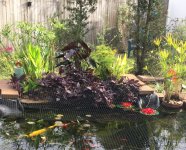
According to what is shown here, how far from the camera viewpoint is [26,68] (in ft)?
16.2

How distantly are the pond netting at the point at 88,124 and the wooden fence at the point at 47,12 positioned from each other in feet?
13.1

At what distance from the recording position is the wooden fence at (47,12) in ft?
26.1

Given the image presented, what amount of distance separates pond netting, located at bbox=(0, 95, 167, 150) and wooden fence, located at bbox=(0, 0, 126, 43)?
3.98 m

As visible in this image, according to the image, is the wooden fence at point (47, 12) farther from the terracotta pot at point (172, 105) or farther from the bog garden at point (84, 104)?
the terracotta pot at point (172, 105)


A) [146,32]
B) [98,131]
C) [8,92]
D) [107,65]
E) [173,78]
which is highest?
[146,32]

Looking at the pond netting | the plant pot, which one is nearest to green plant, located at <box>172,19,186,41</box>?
the plant pot

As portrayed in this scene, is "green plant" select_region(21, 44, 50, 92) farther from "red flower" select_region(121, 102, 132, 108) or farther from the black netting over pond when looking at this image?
"red flower" select_region(121, 102, 132, 108)

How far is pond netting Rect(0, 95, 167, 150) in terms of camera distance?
12.1ft

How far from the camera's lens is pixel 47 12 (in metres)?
8.73

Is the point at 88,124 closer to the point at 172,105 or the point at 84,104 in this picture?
the point at 84,104

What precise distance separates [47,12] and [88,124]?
5.18 m

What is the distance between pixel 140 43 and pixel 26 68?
2497mm

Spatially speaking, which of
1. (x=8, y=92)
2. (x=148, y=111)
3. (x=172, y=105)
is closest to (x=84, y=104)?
(x=148, y=111)

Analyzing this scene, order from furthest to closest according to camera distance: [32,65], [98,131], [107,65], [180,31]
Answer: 1. [180,31]
2. [107,65]
3. [32,65]
4. [98,131]
